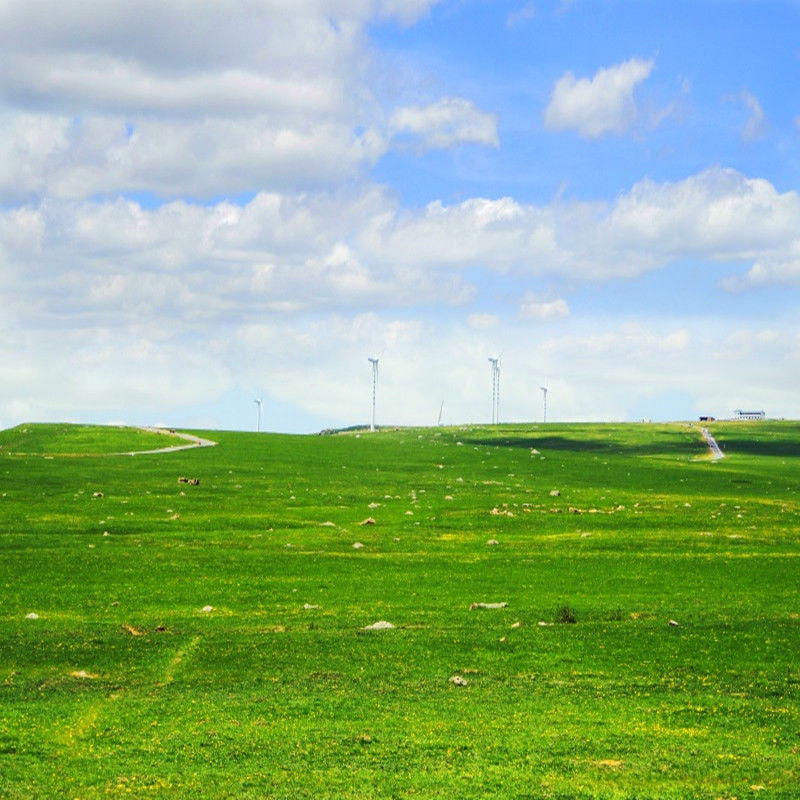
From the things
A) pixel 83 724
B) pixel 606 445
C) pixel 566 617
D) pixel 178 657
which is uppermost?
pixel 606 445

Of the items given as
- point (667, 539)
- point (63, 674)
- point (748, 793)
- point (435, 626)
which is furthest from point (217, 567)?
point (748, 793)

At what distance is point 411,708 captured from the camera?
23.3 meters

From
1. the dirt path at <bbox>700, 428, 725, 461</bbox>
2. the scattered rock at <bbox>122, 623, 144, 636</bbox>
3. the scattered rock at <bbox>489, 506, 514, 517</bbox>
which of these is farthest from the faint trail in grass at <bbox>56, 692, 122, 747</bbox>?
the dirt path at <bbox>700, 428, 725, 461</bbox>

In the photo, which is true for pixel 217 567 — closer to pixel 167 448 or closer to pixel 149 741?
pixel 149 741

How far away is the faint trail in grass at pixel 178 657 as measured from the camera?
26469 millimetres

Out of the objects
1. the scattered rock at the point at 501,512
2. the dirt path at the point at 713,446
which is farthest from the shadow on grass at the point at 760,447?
the scattered rock at the point at 501,512

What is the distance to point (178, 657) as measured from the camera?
2828 cm

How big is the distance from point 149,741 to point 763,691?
13.0 metres

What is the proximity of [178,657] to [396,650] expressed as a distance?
17.5ft

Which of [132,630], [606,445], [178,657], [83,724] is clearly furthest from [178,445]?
[83,724]

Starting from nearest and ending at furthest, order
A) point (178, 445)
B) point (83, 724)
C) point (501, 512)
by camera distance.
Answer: point (83, 724) → point (501, 512) → point (178, 445)

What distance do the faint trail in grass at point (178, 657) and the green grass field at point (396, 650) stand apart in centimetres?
11

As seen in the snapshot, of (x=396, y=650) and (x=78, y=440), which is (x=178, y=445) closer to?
(x=78, y=440)

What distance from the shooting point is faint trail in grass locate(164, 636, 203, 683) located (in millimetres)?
26469
